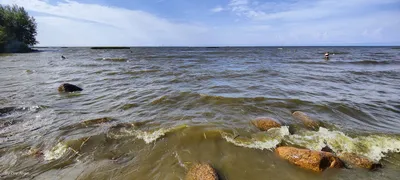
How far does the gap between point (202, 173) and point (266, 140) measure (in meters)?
2.34

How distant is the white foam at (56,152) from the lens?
4.74 m

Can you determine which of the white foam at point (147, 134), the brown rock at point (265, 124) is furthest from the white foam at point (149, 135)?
the brown rock at point (265, 124)

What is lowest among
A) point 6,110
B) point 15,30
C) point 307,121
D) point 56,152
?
point 56,152

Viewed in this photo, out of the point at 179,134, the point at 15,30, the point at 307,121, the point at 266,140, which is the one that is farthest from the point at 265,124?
the point at 15,30

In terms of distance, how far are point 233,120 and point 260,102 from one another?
273cm

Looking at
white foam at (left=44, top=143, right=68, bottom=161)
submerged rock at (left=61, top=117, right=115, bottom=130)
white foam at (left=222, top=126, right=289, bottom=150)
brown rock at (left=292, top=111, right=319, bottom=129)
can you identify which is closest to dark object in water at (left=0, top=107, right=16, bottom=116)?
submerged rock at (left=61, top=117, right=115, bottom=130)

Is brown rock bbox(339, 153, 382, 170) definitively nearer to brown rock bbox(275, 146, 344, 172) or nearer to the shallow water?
the shallow water

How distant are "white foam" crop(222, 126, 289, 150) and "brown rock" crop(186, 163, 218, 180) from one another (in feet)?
4.84

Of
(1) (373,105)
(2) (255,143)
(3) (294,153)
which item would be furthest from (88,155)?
(1) (373,105)

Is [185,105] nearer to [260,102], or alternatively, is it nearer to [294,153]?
[260,102]

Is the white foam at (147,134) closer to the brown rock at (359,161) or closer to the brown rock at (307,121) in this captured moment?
the brown rock at (307,121)

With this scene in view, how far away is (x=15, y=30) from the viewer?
60.7m

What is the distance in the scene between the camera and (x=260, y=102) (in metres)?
9.20

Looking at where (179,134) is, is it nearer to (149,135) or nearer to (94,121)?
(149,135)
